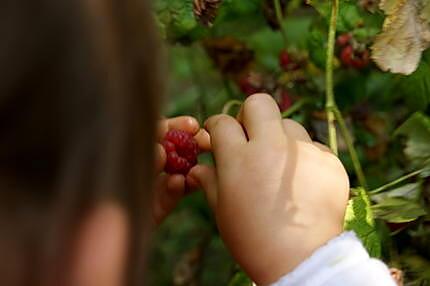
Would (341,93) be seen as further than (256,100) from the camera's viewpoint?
Yes

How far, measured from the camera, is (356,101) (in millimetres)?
1873

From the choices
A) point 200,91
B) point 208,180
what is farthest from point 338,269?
point 200,91

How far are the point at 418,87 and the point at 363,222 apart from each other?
0.27m

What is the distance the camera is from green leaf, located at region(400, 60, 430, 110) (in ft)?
5.19

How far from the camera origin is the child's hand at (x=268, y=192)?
1.26 metres

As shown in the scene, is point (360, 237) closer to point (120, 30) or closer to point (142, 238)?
point (142, 238)

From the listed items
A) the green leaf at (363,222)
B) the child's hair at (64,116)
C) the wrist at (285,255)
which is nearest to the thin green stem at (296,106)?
the green leaf at (363,222)

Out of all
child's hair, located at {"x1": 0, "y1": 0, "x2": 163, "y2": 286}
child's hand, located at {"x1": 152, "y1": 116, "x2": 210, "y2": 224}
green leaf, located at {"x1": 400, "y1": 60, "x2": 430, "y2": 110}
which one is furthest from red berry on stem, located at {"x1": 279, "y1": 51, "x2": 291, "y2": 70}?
child's hair, located at {"x1": 0, "y1": 0, "x2": 163, "y2": 286}

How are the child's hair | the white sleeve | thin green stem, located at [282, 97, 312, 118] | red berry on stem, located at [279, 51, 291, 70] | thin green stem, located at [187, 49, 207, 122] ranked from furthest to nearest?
1. thin green stem, located at [187, 49, 207, 122]
2. red berry on stem, located at [279, 51, 291, 70]
3. thin green stem, located at [282, 97, 312, 118]
4. the white sleeve
5. the child's hair

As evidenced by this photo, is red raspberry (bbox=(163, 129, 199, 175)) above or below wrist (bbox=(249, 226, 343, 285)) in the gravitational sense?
above

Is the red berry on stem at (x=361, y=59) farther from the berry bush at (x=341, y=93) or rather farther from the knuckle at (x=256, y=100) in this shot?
the knuckle at (x=256, y=100)

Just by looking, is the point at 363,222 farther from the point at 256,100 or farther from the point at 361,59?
the point at 361,59

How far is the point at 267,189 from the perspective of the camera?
1.27 metres

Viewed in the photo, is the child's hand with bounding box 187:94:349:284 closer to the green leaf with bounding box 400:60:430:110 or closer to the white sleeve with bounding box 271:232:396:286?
the white sleeve with bounding box 271:232:396:286
